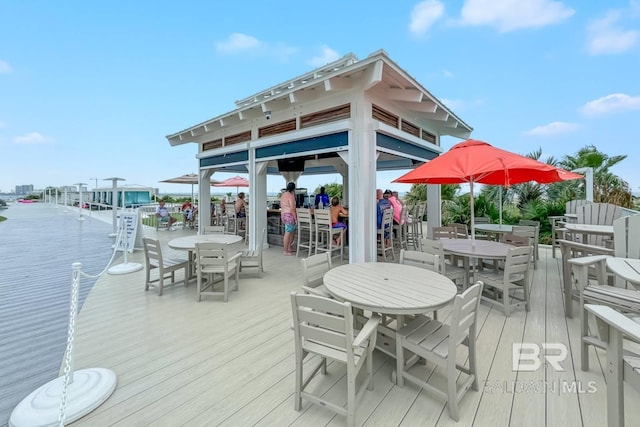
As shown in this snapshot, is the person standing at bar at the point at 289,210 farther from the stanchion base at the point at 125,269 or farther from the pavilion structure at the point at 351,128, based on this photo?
the stanchion base at the point at 125,269

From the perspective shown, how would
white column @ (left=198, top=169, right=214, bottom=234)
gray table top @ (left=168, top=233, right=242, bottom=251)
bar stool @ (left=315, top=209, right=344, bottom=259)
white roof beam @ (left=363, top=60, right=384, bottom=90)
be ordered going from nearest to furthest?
gray table top @ (left=168, top=233, right=242, bottom=251), white roof beam @ (left=363, top=60, right=384, bottom=90), bar stool @ (left=315, top=209, right=344, bottom=259), white column @ (left=198, top=169, right=214, bottom=234)

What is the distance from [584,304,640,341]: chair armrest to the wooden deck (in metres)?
0.84

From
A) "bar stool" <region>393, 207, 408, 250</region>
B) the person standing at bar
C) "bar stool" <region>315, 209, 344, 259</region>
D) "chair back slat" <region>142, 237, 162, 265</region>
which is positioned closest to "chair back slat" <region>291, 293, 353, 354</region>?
"chair back slat" <region>142, 237, 162, 265</region>

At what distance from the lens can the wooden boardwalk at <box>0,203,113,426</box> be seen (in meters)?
2.02

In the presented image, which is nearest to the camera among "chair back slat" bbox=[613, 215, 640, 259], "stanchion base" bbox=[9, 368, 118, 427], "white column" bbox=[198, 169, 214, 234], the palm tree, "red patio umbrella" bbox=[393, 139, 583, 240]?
"stanchion base" bbox=[9, 368, 118, 427]

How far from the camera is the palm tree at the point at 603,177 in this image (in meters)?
7.34

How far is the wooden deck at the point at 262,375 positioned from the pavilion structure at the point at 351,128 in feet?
8.33

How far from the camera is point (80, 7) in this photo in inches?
273

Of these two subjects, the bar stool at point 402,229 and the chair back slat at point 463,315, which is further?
the bar stool at point 402,229

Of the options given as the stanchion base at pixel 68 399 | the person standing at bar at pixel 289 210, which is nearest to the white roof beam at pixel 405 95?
the person standing at bar at pixel 289 210

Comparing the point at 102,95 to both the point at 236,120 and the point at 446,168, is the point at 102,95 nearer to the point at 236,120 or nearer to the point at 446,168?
the point at 236,120

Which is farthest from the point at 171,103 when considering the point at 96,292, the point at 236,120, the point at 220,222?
the point at 96,292

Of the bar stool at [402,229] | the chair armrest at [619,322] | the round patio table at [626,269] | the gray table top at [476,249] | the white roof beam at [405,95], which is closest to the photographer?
the chair armrest at [619,322]

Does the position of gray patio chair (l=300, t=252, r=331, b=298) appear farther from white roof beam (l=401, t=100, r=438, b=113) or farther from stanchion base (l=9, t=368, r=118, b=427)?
white roof beam (l=401, t=100, r=438, b=113)
